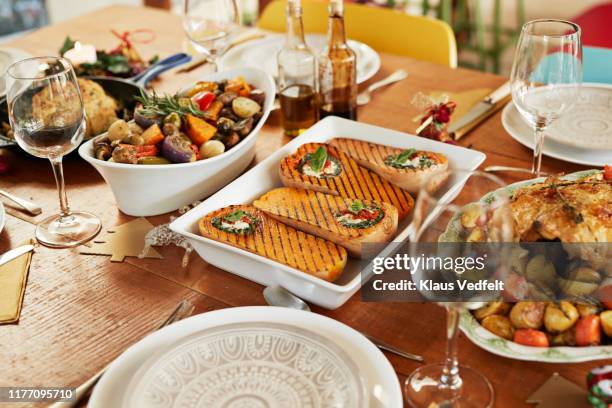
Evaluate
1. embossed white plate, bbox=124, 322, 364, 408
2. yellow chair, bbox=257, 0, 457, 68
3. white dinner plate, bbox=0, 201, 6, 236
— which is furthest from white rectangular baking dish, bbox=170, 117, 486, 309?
yellow chair, bbox=257, 0, 457, 68

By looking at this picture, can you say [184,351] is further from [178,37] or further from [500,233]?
[178,37]

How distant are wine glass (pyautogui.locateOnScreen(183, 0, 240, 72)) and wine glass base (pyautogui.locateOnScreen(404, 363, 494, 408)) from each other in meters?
1.07

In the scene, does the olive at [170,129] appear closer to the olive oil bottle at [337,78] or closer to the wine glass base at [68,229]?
the wine glass base at [68,229]

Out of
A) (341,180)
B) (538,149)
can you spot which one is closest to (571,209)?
(538,149)

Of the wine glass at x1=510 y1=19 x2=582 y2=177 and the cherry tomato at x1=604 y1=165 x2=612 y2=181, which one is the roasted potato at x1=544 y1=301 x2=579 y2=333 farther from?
the wine glass at x1=510 y1=19 x2=582 y2=177

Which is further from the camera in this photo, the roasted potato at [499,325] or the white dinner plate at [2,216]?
the white dinner plate at [2,216]

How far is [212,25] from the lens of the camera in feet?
5.61

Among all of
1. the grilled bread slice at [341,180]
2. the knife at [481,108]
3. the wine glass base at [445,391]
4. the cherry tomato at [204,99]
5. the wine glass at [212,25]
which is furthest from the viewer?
the wine glass at [212,25]

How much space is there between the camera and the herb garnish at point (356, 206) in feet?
3.79

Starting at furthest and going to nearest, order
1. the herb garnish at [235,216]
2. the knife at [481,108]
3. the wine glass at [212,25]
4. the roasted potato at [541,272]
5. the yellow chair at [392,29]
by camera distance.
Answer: the yellow chair at [392,29], the wine glass at [212,25], the knife at [481,108], the herb garnish at [235,216], the roasted potato at [541,272]

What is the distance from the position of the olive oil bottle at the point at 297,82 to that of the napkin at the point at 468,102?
33 centimetres

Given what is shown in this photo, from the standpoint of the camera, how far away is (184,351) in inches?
35.7

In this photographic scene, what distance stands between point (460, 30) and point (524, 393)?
11.2 feet

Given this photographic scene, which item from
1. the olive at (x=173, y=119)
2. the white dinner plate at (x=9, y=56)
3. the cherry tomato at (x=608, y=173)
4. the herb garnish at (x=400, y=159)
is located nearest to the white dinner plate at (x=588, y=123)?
the cherry tomato at (x=608, y=173)
